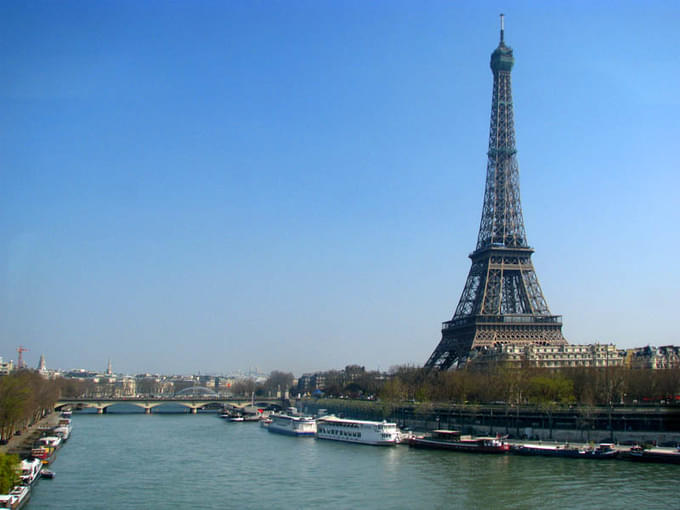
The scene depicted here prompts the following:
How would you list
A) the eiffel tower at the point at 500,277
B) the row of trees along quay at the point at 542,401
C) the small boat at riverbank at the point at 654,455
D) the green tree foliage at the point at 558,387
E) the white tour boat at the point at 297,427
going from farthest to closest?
1. the eiffel tower at the point at 500,277
2. the white tour boat at the point at 297,427
3. the green tree foliage at the point at 558,387
4. the row of trees along quay at the point at 542,401
5. the small boat at riverbank at the point at 654,455

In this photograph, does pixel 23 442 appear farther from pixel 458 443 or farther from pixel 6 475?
pixel 458 443

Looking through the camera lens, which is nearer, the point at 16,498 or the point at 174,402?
the point at 16,498

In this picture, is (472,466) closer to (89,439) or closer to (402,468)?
(402,468)

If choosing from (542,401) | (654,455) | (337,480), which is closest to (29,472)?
(337,480)

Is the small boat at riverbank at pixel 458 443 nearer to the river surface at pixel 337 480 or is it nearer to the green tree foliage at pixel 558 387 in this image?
the river surface at pixel 337 480

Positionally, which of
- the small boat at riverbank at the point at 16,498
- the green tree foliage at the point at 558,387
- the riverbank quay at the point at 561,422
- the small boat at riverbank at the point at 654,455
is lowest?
the small boat at riverbank at the point at 16,498

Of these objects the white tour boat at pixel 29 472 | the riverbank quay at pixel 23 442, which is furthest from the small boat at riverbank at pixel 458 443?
the riverbank quay at pixel 23 442

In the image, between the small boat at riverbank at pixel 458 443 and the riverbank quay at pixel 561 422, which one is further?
the riverbank quay at pixel 561 422

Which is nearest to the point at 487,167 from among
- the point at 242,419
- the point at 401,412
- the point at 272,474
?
the point at 401,412
